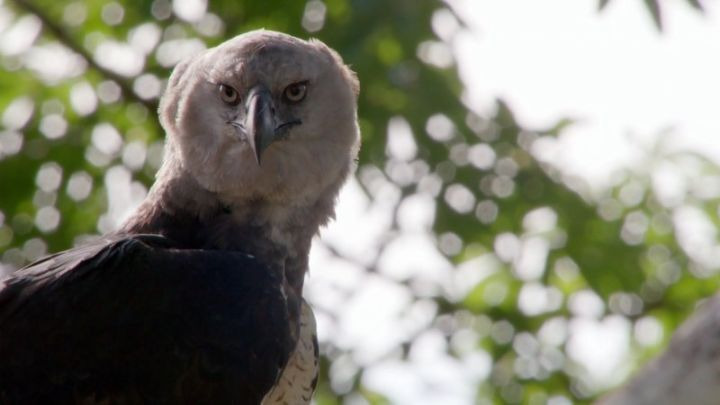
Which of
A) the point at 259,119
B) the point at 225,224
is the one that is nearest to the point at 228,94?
the point at 259,119

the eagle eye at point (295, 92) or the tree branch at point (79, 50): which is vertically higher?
the eagle eye at point (295, 92)

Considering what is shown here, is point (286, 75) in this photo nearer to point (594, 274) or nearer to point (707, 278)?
point (594, 274)

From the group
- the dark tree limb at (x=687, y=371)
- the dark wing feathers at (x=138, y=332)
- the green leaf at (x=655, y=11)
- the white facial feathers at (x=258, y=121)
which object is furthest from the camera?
the green leaf at (x=655, y=11)

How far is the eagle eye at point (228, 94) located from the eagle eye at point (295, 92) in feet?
0.63

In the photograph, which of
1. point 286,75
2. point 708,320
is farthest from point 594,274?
point 708,320

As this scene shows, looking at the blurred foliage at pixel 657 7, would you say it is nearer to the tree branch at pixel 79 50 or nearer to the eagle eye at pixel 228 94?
the eagle eye at pixel 228 94

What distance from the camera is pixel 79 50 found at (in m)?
7.43

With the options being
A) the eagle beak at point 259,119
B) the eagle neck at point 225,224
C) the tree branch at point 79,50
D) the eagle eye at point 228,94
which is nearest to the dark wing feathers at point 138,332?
the eagle neck at point 225,224

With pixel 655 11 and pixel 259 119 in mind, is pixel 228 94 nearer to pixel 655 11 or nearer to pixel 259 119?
pixel 259 119

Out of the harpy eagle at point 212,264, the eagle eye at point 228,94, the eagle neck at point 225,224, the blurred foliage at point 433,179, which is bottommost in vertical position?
the blurred foliage at point 433,179

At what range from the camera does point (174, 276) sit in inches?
179

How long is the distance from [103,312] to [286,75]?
127 centimetres

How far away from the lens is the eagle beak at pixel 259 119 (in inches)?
200

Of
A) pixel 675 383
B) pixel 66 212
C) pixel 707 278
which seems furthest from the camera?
pixel 707 278
